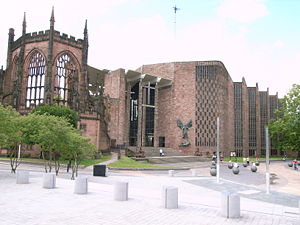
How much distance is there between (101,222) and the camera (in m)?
7.20

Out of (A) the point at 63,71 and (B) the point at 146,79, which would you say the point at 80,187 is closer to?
(A) the point at 63,71

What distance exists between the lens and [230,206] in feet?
26.9

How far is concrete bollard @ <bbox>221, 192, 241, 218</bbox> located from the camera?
8156 millimetres

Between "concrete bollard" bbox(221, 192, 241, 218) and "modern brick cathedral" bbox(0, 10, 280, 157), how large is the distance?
30917mm

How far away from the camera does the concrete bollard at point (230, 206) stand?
8156 millimetres

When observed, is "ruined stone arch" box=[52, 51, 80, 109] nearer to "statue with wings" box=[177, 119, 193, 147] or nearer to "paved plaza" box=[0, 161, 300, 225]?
"statue with wings" box=[177, 119, 193, 147]

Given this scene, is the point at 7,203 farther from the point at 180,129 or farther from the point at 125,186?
the point at 180,129

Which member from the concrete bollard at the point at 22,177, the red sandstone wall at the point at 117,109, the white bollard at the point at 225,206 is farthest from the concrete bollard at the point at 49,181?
the red sandstone wall at the point at 117,109

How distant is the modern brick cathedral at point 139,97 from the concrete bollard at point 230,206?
30917 mm

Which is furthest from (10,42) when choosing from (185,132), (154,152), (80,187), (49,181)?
(80,187)

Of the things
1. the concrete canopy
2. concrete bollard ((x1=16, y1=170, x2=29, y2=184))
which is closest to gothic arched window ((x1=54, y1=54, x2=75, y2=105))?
the concrete canopy

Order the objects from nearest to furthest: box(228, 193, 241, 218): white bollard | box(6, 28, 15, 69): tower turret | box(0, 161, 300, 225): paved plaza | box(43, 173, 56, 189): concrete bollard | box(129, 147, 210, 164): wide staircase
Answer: box(0, 161, 300, 225): paved plaza → box(228, 193, 241, 218): white bollard → box(43, 173, 56, 189): concrete bollard → box(129, 147, 210, 164): wide staircase → box(6, 28, 15, 69): tower turret

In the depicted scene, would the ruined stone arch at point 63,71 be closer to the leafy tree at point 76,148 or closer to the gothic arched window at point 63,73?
the gothic arched window at point 63,73

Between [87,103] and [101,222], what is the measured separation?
126ft
